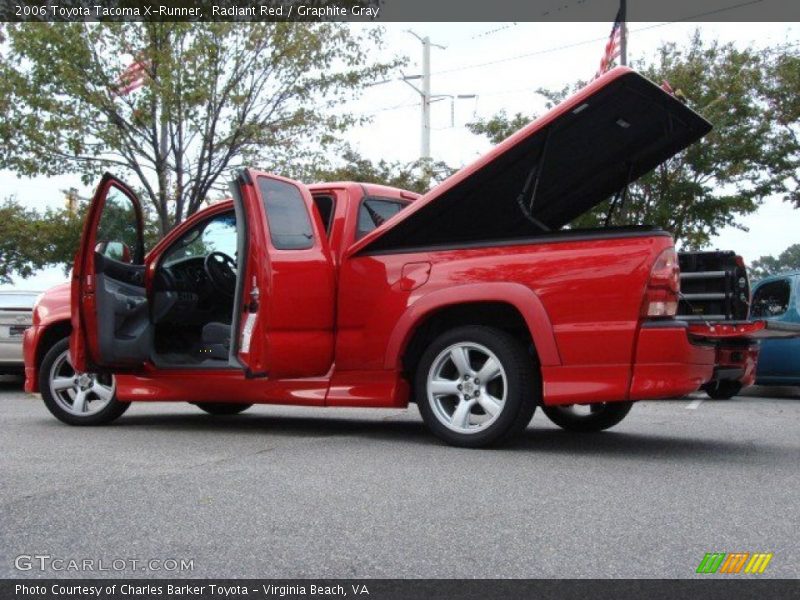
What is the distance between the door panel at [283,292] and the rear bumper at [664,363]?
2.24m

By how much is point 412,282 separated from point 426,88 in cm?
3215

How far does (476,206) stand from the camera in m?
6.36

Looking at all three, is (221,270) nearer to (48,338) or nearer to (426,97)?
(48,338)

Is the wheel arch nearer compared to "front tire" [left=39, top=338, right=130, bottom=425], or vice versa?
"front tire" [left=39, top=338, right=130, bottom=425]

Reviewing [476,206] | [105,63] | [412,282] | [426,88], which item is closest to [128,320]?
[412,282]

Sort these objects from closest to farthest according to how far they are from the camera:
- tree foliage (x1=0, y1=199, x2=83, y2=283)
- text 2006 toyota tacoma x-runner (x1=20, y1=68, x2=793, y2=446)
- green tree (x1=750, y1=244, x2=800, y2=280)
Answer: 1. text 2006 toyota tacoma x-runner (x1=20, y1=68, x2=793, y2=446)
2. tree foliage (x1=0, y1=199, x2=83, y2=283)
3. green tree (x1=750, y1=244, x2=800, y2=280)

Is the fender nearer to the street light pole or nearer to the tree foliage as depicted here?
the tree foliage

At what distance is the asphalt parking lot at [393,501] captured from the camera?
11.0 ft

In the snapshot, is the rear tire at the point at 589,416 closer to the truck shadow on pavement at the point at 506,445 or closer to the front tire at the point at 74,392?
the truck shadow on pavement at the point at 506,445

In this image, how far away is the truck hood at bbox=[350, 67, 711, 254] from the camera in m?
5.78

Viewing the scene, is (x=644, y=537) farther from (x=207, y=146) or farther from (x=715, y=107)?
(x=715, y=107)

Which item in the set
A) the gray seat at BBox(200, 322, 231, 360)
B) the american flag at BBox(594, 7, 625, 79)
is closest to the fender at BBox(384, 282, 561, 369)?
the gray seat at BBox(200, 322, 231, 360)

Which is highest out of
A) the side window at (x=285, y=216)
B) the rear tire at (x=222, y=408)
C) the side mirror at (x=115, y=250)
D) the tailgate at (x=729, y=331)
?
the side window at (x=285, y=216)

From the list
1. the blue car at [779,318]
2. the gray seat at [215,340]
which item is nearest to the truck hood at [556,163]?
the gray seat at [215,340]
